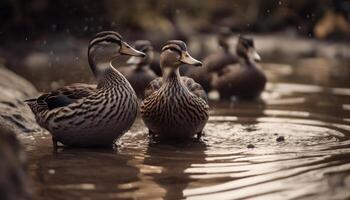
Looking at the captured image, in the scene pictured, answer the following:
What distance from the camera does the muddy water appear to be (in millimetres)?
5520

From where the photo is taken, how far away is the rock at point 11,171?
3.72 m

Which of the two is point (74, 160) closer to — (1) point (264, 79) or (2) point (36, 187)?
(2) point (36, 187)

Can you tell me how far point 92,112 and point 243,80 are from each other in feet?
16.2

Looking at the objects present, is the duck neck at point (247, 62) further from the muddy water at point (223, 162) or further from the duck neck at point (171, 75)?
the duck neck at point (171, 75)

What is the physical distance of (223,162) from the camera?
6.54 meters

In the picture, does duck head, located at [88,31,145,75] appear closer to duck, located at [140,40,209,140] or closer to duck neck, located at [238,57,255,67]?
duck, located at [140,40,209,140]

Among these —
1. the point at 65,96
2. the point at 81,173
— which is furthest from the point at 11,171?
the point at 65,96

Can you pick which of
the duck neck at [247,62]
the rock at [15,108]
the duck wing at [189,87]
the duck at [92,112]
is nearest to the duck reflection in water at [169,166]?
the duck at [92,112]

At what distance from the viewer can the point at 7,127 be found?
25.4ft

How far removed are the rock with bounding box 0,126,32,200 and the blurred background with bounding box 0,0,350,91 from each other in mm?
7243

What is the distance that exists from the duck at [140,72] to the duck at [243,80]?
1320 millimetres

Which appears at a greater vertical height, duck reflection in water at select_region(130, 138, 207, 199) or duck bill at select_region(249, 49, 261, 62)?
duck bill at select_region(249, 49, 261, 62)

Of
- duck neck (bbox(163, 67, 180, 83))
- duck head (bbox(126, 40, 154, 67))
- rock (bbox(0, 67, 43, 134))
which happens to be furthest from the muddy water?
duck head (bbox(126, 40, 154, 67))

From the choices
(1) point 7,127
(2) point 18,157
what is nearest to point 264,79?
(1) point 7,127
